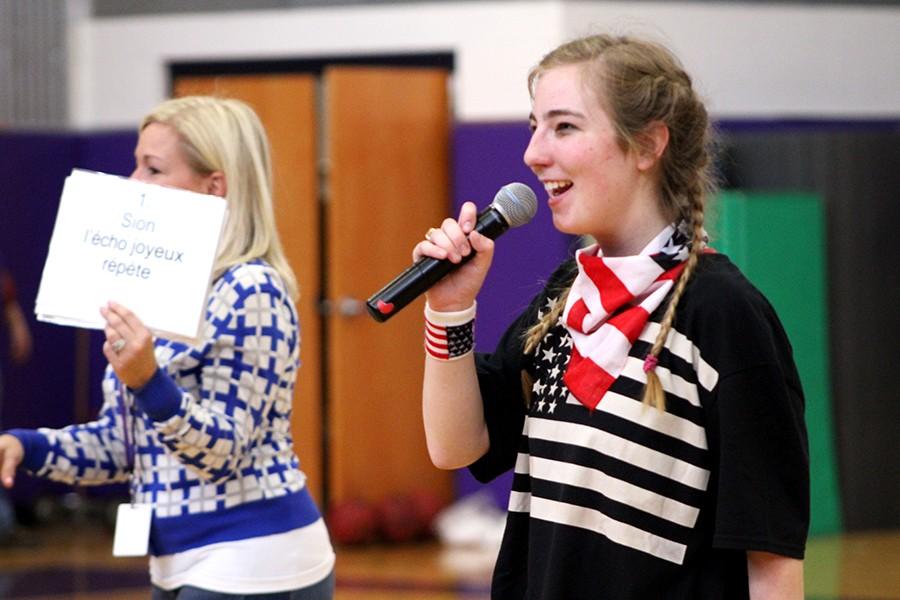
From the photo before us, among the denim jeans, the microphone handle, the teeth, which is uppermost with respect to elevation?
the teeth

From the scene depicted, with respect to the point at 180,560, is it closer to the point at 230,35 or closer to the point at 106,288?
the point at 106,288

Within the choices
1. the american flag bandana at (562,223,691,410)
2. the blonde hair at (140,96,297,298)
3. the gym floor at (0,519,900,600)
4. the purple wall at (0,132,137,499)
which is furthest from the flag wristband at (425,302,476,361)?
the purple wall at (0,132,137,499)

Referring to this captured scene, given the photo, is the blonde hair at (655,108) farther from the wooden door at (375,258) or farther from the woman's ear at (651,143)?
the wooden door at (375,258)

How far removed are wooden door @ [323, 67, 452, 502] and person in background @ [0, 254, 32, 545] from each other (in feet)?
5.71

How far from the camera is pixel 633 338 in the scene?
2.09 m

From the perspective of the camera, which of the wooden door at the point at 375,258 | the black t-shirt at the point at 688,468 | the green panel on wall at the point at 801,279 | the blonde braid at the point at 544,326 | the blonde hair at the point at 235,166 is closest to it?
the black t-shirt at the point at 688,468

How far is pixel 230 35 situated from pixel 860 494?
14.8 feet

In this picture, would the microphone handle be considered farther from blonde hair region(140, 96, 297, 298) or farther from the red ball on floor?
the red ball on floor

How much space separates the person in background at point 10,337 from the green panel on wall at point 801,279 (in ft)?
13.0

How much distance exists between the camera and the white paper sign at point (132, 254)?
2.72 metres

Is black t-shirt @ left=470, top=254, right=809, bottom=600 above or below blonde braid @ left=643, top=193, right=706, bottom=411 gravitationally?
below

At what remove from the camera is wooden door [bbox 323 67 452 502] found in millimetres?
8391

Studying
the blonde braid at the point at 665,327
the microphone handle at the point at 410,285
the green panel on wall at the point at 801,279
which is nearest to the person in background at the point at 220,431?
the microphone handle at the point at 410,285

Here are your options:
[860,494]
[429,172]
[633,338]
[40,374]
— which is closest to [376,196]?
[429,172]
